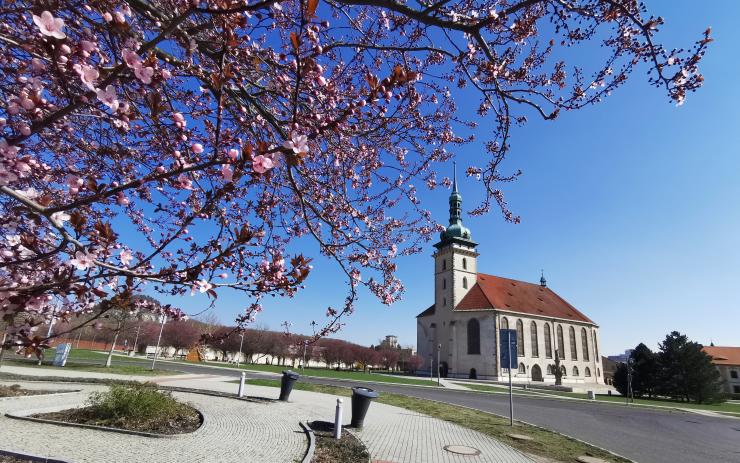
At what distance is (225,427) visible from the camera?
9062 millimetres

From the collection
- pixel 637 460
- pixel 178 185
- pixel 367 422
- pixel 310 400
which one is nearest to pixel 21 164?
pixel 178 185

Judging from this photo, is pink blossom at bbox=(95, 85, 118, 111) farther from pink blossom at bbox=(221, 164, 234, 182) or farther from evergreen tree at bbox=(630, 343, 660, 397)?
evergreen tree at bbox=(630, 343, 660, 397)

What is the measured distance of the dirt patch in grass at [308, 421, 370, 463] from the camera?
6938 mm

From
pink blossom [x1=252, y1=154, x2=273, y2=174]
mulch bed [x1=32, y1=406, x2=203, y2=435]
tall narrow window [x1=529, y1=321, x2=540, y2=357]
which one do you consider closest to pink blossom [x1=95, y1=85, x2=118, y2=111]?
pink blossom [x1=252, y1=154, x2=273, y2=174]

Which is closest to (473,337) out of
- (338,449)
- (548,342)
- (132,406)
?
(548,342)

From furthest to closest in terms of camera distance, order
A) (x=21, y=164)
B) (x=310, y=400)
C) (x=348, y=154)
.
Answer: (x=310, y=400), (x=348, y=154), (x=21, y=164)

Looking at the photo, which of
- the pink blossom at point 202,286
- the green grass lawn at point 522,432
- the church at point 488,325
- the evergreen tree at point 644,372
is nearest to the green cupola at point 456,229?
the church at point 488,325

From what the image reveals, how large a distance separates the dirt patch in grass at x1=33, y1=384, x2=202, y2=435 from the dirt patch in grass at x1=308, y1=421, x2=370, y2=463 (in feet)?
9.58

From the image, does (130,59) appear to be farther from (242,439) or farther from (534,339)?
(534,339)

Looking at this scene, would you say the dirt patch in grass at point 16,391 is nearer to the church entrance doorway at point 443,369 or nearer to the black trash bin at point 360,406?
the black trash bin at point 360,406

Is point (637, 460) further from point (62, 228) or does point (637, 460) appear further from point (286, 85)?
point (62, 228)

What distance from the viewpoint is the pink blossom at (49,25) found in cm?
158

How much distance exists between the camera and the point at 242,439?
8086mm

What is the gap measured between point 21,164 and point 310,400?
596 inches
